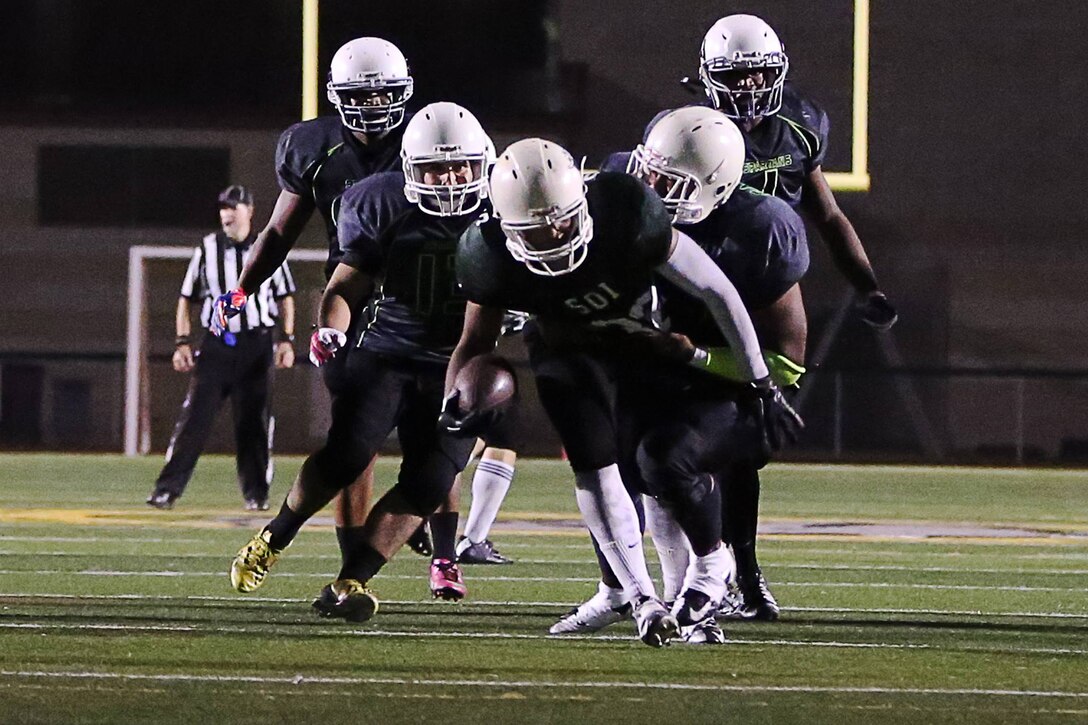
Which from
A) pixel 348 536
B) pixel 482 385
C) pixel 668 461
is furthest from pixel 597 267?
pixel 348 536

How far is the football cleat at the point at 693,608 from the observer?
4.91 meters

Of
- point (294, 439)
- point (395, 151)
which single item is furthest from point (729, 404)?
point (294, 439)

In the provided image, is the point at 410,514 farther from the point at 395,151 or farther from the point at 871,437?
the point at 871,437

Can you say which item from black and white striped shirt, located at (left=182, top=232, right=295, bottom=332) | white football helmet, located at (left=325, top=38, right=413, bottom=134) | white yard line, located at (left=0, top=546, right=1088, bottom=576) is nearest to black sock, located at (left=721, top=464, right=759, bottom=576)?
white football helmet, located at (left=325, top=38, right=413, bottom=134)

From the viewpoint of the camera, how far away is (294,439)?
15.3m

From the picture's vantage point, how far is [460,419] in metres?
4.66

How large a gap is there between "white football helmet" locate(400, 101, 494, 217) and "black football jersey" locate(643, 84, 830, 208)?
757 mm

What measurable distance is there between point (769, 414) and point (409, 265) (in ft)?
3.32

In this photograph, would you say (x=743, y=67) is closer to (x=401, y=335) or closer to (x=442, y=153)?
(x=442, y=153)

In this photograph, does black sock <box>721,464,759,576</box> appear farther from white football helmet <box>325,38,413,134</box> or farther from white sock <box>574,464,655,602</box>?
white football helmet <box>325,38,413,134</box>

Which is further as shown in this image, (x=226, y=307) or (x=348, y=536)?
(x=226, y=307)

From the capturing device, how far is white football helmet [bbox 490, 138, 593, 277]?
4.39 meters

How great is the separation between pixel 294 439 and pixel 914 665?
11.1 m

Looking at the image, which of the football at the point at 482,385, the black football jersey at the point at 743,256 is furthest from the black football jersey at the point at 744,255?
the football at the point at 482,385
